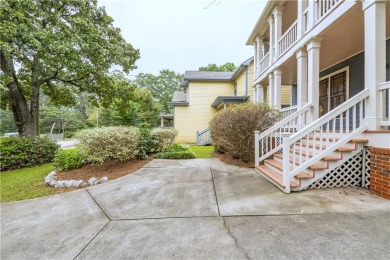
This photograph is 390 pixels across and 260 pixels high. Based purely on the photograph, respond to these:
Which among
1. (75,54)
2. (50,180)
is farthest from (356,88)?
(75,54)

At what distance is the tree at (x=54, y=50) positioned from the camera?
7.33 metres

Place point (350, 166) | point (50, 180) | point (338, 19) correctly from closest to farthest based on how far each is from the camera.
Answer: point (350, 166) → point (338, 19) → point (50, 180)

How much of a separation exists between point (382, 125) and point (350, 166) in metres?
1.00

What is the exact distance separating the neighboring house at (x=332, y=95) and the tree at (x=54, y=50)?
8000 millimetres

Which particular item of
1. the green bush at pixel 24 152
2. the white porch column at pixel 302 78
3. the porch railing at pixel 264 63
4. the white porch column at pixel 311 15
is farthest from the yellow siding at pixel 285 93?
the green bush at pixel 24 152

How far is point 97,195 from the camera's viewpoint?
4.09 meters

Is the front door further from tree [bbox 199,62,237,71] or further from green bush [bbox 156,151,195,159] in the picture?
tree [bbox 199,62,237,71]

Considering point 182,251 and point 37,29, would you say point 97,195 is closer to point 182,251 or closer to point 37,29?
point 182,251

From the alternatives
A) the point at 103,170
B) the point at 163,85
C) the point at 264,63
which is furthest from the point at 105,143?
the point at 163,85

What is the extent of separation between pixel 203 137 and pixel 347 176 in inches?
450

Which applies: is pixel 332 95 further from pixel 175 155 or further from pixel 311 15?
pixel 175 155

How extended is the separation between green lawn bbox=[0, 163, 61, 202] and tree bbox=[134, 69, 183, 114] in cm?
3527

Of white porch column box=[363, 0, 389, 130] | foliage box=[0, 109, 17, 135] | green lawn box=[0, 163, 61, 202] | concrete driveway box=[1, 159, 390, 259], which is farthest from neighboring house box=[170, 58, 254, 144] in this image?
foliage box=[0, 109, 17, 135]

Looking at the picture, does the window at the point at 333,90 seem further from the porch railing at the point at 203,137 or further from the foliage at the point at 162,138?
the porch railing at the point at 203,137
